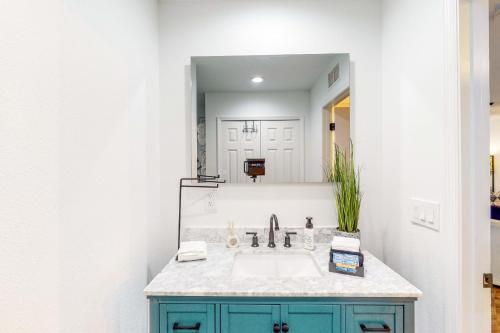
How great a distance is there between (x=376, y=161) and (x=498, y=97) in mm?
3424

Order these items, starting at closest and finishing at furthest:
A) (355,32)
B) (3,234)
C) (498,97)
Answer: (3,234) → (355,32) → (498,97)

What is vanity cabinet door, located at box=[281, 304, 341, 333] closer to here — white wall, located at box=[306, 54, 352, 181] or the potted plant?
the potted plant

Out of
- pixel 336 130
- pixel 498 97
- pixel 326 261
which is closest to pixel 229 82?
pixel 336 130

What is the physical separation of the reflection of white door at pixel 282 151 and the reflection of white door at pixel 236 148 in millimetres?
64

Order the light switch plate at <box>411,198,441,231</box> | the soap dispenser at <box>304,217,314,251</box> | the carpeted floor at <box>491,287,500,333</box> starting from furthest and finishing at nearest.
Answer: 1. the carpeted floor at <box>491,287,500,333</box>
2. the soap dispenser at <box>304,217,314,251</box>
3. the light switch plate at <box>411,198,441,231</box>

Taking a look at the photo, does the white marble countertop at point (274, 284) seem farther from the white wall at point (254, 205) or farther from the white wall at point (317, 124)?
the white wall at point (317, 124)

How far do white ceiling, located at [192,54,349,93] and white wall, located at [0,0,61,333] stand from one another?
924mm

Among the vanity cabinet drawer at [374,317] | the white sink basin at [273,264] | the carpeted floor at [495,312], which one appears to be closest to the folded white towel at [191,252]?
the white sink basin at [273,264]

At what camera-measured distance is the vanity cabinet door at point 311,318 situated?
1079mm

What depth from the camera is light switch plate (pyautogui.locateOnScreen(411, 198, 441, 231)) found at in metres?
1.16

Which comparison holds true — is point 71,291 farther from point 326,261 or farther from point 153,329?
point 326,261

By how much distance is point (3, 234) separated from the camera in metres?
0.67

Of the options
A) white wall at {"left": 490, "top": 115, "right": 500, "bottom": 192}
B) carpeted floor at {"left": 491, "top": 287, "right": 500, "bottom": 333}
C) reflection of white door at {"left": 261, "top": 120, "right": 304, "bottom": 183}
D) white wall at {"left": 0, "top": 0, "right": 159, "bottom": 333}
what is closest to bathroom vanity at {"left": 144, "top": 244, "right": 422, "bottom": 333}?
white wall at {"left": 0, "top": 0, "right": 159, "bottom": 333}

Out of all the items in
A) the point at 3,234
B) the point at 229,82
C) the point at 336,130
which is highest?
the point at 229,82
